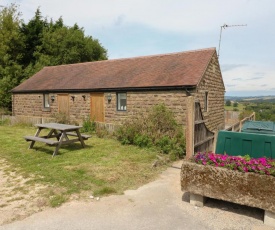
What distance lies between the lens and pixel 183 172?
5.06 meters

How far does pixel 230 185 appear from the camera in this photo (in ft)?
14.9

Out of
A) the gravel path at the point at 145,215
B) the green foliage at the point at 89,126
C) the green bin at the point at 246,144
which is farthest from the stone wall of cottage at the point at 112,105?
the gravel path at the point at 145,215

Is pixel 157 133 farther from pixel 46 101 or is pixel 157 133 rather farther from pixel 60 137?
pixel 46 101

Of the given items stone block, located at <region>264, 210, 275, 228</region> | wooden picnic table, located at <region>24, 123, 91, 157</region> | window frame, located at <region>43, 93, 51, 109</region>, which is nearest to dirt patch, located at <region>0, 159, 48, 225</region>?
wooden picnic table, located at <region>24, 123, 91, 157</region>

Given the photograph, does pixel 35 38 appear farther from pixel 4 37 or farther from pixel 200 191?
pixel 200 191

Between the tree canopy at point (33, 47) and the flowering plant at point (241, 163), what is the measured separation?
25.1 metres

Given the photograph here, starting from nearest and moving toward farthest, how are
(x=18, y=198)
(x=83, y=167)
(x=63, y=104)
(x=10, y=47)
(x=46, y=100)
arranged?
1. (x=18, y=198)
2. (x=83, y=167)
3. (x=63, y=104)
4. (x=46, y=100)
5. (x=10, y=47)

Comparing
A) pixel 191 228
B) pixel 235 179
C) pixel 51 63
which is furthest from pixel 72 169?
pixel 51 63

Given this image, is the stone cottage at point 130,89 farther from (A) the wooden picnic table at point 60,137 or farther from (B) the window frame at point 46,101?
(A) the wooden picnic table at point 60,137

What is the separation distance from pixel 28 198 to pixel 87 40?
1225 inches

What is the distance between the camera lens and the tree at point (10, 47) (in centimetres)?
2663

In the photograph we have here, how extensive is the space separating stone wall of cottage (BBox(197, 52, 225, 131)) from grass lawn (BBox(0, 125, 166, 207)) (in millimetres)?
5553

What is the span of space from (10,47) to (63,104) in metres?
16.0

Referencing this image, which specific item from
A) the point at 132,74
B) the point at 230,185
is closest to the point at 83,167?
the point at 230,185
